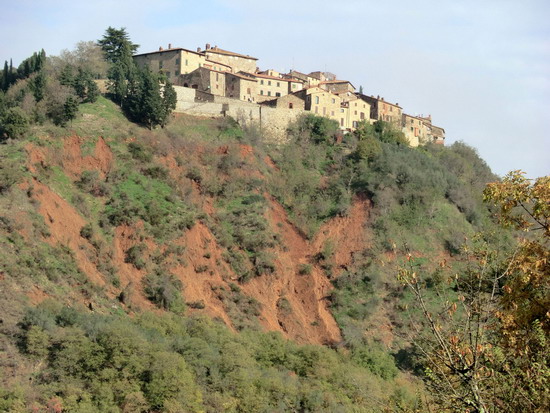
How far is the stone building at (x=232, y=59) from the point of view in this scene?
67.6 meters

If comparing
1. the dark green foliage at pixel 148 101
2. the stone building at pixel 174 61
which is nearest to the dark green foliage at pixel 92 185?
the dark green foliage at pixel 148 101

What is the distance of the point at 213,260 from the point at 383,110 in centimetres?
2812

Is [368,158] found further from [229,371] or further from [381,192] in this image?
[229,371]

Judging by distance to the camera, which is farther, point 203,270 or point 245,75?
point 245,75

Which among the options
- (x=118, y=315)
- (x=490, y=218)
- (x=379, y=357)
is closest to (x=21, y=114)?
(x=118, y=315)

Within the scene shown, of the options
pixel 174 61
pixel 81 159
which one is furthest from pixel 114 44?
pixel 81 159

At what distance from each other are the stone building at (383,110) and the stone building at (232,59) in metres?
10.3

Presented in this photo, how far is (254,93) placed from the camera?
63.3m

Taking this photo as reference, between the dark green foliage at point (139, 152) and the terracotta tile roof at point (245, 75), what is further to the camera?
the terracotta tile roof at point (245, 75)

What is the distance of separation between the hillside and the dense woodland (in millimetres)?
107

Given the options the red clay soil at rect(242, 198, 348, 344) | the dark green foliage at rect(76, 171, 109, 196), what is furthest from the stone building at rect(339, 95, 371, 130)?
the dark green foliage at rect(76, 171, 109, 196)

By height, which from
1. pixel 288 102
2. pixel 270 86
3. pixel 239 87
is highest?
pixel 270 86

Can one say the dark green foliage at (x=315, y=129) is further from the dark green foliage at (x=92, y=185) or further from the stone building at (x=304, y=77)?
the dark green foliage at (x=92, y=185)

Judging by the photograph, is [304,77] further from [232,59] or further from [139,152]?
[139,152]
